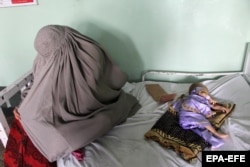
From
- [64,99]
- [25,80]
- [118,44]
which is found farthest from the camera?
[118,44]

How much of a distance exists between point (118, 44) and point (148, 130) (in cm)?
80

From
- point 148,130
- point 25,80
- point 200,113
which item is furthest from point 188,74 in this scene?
point 25,80

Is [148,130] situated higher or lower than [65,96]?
lower

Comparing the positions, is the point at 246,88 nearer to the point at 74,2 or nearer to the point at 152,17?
the point at 152,17

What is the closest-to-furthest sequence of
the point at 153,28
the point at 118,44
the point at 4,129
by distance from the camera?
the point at 4,129, the point at 153,28, the point at 118,44

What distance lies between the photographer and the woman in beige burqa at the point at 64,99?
1.09 meters

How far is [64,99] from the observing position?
1.14m

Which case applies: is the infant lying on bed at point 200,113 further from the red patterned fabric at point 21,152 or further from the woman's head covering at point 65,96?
the red patterned fabric at point 21,152

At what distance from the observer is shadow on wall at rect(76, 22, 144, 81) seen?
174 centimetres

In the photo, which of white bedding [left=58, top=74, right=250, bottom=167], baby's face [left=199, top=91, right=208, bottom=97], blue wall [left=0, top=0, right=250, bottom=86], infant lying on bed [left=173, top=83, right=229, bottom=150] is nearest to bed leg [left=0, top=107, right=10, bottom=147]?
white bedding [left=58, top=74, right=250, bottom=167]

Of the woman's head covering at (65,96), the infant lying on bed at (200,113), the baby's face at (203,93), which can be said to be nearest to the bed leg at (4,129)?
the woman's head covering at (65,96)

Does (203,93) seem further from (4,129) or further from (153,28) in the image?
(4,129)

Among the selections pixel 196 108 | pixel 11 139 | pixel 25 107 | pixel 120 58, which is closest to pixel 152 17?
pixel 120 58

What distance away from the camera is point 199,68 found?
178 cm
